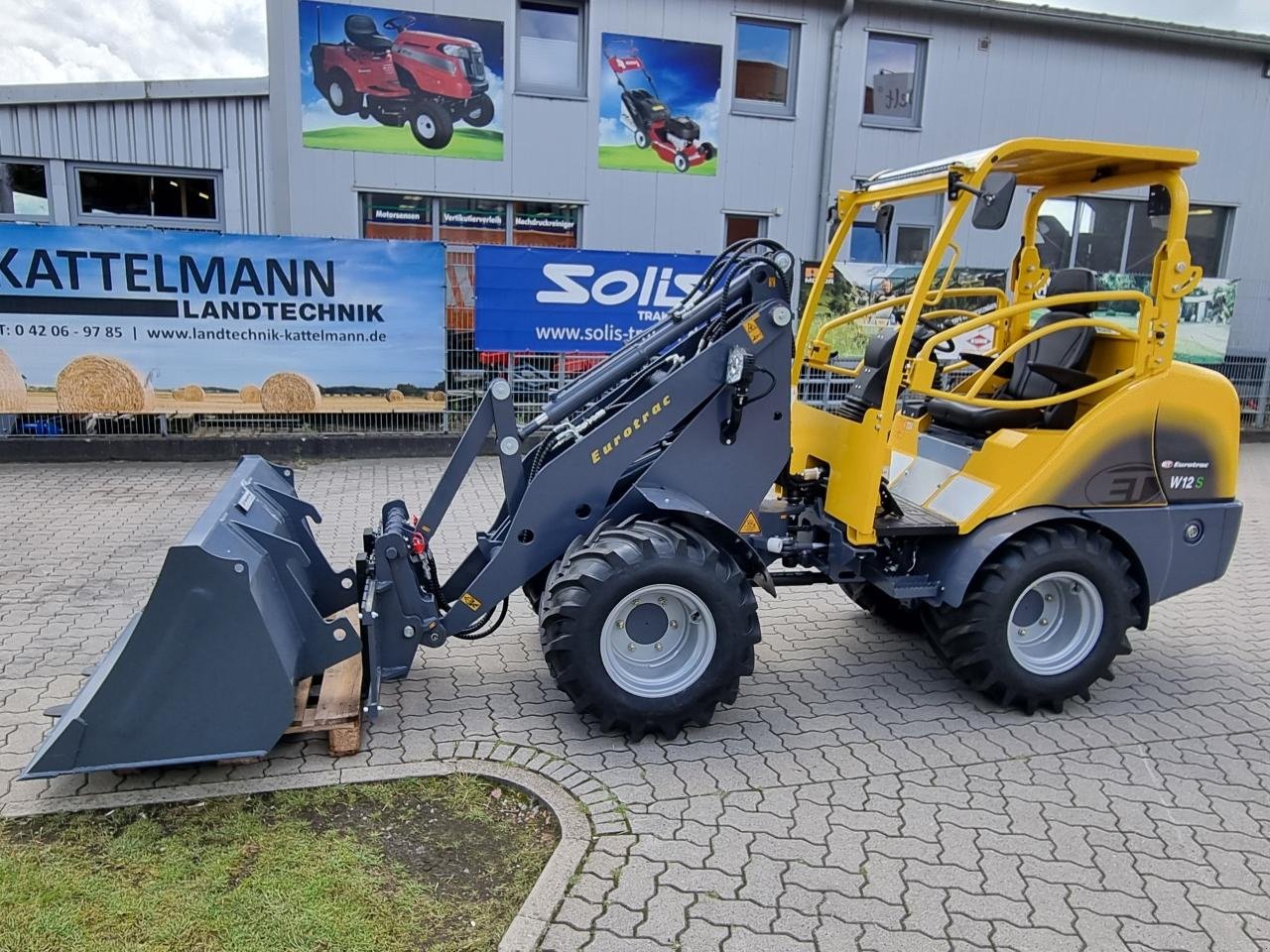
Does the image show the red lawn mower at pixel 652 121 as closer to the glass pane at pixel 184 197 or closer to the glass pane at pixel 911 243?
the glass pane at pixel 911 243

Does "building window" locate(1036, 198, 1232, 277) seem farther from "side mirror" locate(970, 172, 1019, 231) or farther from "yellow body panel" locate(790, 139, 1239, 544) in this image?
"side mirror" locate(970, 172, 1019, 231)

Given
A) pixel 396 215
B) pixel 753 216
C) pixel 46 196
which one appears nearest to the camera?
pixel 46 196

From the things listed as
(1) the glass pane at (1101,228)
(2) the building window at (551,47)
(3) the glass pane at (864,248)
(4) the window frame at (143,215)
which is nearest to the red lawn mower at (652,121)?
(2) the building window at (551,47)

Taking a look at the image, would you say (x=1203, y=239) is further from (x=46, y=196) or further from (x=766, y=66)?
(x=46, y=196)

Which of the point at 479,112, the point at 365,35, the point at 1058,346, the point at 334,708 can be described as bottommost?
the point at 334,708

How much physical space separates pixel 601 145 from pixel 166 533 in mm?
7928

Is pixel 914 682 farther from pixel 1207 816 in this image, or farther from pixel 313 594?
pixel 313 594

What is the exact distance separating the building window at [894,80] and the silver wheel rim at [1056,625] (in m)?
10.4

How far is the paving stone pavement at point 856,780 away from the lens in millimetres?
2914

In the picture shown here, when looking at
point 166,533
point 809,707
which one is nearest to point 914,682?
point 809,707

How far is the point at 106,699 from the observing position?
3215 mm

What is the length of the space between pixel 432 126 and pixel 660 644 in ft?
32.1

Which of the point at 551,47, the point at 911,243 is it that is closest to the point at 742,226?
the point at 911,243

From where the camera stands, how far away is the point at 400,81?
11.6 metres
